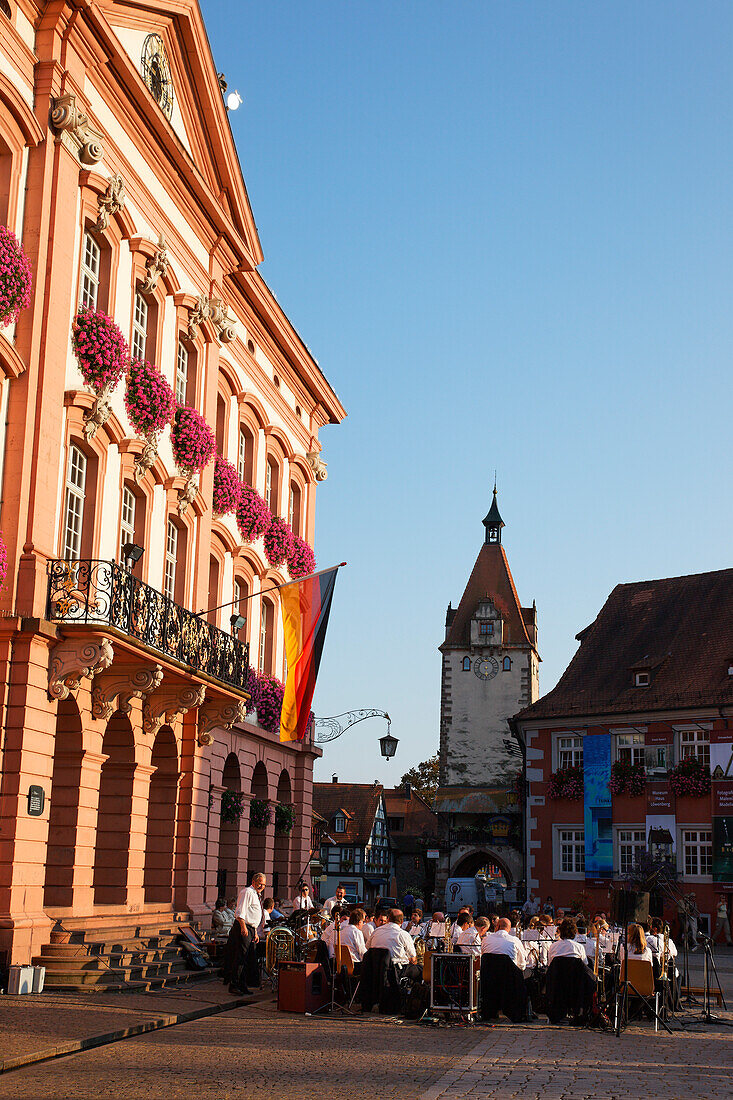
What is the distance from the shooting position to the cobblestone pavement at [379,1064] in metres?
10.7

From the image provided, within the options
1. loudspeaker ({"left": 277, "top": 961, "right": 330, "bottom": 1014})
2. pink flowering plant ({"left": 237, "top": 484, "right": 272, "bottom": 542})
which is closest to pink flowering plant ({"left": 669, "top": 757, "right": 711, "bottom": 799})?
pink flowering plant ({"left": 237, "top": 484, "right": 272, "bottom": 542})

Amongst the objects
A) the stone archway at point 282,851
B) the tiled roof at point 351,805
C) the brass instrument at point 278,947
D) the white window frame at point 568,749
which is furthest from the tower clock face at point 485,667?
the brass instrument at point 278,947

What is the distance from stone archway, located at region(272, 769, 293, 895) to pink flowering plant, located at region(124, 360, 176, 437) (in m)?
13.0

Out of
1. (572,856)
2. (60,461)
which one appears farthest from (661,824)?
(60,461)

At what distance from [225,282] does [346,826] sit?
208 ft

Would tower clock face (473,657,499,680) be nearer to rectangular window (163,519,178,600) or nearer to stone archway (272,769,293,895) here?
stone archway (272,769,293,895)

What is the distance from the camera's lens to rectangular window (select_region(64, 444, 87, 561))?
66.4 feet

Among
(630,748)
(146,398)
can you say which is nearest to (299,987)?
(146,398)

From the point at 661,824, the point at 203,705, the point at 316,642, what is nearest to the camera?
the point at 203,705

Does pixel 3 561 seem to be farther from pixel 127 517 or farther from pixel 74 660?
pixel 127 517

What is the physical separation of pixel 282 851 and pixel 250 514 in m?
9.94

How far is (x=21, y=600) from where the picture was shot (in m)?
18.1

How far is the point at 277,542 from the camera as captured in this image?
1241 inches

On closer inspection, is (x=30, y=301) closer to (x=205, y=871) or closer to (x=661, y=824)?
(x=205, y=871)
